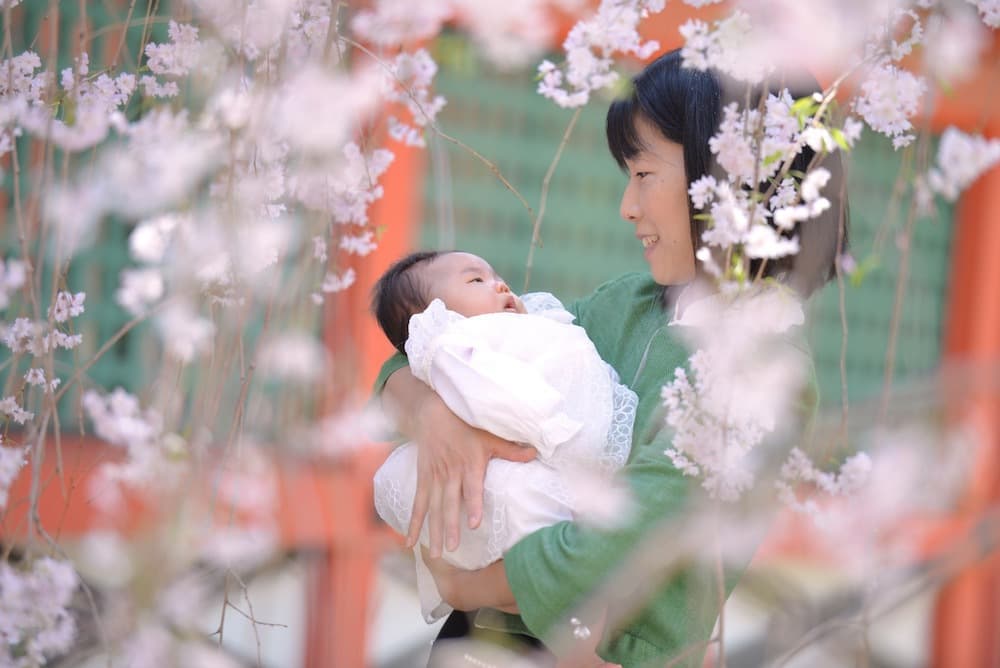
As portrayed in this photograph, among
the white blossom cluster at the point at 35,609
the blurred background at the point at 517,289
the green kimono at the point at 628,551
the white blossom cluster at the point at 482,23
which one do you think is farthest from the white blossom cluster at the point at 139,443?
the blurred background at the point at 517,289

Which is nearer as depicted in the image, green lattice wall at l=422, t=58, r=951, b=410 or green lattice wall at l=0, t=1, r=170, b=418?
green lattice wall at l=0, t=1, r=170, b=418

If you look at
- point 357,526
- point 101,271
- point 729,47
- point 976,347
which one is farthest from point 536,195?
point 729,47

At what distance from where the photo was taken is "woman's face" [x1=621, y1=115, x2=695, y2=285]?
145 cm

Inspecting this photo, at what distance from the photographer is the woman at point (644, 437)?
1.27 metres

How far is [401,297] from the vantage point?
164cm

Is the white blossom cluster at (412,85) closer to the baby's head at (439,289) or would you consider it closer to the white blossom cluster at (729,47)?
the baby's head at (439,289)

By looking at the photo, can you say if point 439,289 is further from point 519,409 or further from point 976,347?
point 976,347

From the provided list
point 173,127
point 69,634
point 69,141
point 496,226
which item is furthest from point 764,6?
point 496,226

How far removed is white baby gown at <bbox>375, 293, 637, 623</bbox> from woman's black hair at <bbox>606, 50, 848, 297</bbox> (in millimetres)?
225

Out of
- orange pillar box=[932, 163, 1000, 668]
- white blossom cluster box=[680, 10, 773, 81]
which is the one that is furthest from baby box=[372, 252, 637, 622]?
orange pillar box=[932, 163, 1000, 668]

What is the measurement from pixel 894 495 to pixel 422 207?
9.50 ft

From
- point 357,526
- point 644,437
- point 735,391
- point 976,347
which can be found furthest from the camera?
point 976,347

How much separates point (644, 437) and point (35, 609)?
697 mm

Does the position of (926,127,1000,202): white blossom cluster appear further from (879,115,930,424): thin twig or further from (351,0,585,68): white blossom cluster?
(351,0,585,68): white blossom cluster
